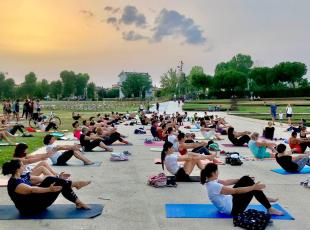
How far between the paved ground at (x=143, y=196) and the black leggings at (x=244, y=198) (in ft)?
1.12

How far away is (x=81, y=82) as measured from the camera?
172125mm

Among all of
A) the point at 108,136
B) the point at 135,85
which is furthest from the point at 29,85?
the point at 108,136

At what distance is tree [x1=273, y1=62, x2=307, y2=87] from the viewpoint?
4636 inches

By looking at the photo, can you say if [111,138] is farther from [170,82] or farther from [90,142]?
[170,82]

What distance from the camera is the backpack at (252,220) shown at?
7501 mm

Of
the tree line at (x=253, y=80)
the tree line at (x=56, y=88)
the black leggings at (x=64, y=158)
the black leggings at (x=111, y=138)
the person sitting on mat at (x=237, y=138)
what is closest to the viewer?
the black leggings at (x=64, y=158)

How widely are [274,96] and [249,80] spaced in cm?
2927

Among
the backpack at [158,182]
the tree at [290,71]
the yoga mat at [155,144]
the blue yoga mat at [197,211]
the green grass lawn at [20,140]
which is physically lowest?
the yoga mat at [155,144]

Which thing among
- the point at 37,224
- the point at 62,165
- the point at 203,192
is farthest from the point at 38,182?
the point at 62,165

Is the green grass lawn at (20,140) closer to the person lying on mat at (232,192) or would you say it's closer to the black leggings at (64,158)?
the black leggings at (64,158)

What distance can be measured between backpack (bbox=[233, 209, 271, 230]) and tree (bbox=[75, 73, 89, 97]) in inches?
6521

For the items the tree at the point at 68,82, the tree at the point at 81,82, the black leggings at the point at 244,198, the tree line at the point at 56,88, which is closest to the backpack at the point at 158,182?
the black leggings at the point at 244,198

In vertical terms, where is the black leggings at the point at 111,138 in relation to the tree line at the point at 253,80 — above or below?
below

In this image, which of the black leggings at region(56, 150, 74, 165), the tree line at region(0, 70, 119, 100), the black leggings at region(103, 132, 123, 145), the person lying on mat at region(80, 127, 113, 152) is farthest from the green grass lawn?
the tree line at region(0, 70, 119, 100)
